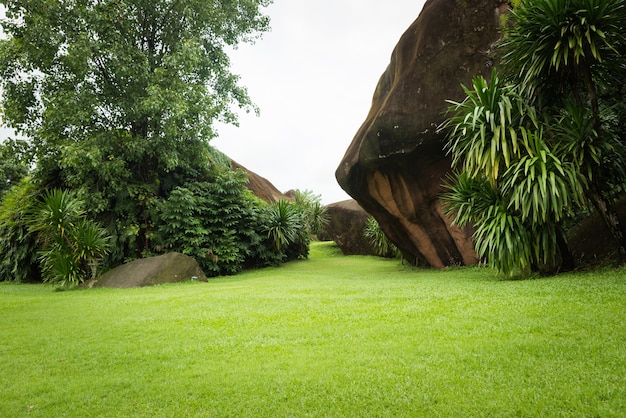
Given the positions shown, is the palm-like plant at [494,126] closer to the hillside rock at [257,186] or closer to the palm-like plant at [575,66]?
the palm-like plant at [575,66]

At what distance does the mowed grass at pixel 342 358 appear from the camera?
244cm

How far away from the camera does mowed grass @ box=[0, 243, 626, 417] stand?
2.44 meters

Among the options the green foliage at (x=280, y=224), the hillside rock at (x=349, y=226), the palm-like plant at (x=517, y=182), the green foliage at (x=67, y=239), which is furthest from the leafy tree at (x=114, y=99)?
the hillside rock at (x=349, y=226)

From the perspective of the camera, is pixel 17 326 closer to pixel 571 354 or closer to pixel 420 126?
pixel 571 354

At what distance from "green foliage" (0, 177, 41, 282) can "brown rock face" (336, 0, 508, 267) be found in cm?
1055

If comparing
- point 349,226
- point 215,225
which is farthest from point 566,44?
point 349,226

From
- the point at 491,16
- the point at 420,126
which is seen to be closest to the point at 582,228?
the point at 420,126

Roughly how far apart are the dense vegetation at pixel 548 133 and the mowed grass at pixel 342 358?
1.23 metres

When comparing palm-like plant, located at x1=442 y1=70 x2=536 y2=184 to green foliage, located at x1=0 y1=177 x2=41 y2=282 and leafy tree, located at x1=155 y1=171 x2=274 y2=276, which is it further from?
green foliage, located at x1=0 y1=177 x2=41 y2=282

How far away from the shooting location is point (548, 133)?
6.87 meters

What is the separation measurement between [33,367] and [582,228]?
8909mm

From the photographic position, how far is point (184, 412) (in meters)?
2.46

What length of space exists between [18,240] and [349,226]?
14128 millimetres

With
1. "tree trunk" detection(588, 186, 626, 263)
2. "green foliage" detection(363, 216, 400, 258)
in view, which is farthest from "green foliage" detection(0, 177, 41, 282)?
"tree trunk" detection(588, 186, 626, 263)
